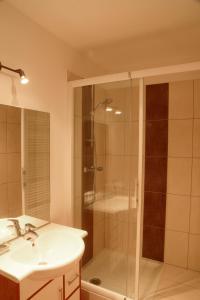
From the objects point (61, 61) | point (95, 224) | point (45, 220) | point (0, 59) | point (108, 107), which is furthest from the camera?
point (95, 224)

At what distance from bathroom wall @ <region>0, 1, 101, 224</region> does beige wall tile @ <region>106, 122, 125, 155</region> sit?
0.40 m

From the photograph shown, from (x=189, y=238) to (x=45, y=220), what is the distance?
162 centimetres

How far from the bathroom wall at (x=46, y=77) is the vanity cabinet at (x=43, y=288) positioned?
1.89 ft

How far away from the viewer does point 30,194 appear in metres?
1.73

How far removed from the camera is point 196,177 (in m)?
2.38

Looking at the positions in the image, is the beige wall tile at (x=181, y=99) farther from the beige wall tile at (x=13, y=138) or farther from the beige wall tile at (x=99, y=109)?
the beige wall tile at (x=13, y=138)

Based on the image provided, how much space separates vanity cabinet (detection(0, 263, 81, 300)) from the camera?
116 centimetres

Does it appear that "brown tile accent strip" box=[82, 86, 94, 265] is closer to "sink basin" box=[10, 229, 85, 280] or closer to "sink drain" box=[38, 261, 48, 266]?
"sink basin" box=[10, 229, 85, 280]

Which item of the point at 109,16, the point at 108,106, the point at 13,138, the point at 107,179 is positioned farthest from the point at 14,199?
the point at 109,16

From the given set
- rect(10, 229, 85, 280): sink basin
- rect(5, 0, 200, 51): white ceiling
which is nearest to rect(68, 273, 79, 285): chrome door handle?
rect(10, 229, 85, 280): sink basin

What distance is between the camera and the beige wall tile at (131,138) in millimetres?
1864

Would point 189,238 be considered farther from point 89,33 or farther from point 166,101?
point 89,33

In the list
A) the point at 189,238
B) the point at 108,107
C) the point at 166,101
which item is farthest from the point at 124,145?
the point at 189,238

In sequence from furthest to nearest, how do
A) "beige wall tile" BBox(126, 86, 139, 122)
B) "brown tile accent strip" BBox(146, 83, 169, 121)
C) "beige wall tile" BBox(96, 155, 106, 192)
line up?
"brown tile accent strip" BBox(146, 83, 169, 121) < "beige wall tile" BBox(96, 155, 106, 192) < "beige wall tile" BBox(126, 86, 139, 122)
